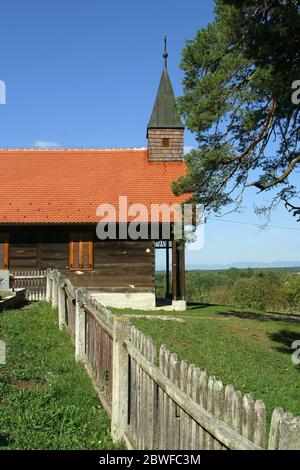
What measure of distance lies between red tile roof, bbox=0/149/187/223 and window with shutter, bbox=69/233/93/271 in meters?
0.94

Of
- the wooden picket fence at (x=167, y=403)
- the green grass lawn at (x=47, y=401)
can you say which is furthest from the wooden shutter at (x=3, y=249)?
the wooden picket fence at (x=167, y=403)

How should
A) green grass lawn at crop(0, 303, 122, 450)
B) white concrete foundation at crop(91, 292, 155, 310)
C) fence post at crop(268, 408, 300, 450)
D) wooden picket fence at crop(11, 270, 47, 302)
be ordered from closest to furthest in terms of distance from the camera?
fence post at crop(268, 408, 300, 450), green grass lawn at crop(0, 303, 122, 450), wooden picket fence at crop(11, 270, 47, 302), white concrete foundation at crop(91, 292, 155, 310)

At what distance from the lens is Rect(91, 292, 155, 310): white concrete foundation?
64.9 ft

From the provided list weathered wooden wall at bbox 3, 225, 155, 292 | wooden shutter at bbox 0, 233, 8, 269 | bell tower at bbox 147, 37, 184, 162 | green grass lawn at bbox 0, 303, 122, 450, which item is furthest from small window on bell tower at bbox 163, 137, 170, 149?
green grass lawn at bbox 0, 303, 122, 450

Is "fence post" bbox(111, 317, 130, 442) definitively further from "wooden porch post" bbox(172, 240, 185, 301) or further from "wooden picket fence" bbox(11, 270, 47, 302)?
"wooden porch post" bbox(172, 240, 185, 301)

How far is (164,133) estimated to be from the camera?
78.8 feet

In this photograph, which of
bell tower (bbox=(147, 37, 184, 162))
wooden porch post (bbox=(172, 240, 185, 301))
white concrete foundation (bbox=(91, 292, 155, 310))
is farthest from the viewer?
bell tower (bbox=(147, 37, 184, 162))

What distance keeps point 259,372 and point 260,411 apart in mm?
7817

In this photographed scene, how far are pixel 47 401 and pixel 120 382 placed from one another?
60.5 inches

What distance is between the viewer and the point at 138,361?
172 inches

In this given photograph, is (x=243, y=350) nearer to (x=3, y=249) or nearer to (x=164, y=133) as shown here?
(x=3, y=249)

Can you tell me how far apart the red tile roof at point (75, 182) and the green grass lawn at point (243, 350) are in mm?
7161

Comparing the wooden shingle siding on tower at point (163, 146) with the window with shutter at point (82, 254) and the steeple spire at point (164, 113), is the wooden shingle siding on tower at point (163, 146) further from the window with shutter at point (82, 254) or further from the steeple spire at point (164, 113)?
the window with shutter at point (82, 254)

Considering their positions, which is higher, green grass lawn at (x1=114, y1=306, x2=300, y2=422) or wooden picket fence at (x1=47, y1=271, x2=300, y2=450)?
wooden picket fence at (x1=47, y1=271, x2=300, y2=450)
